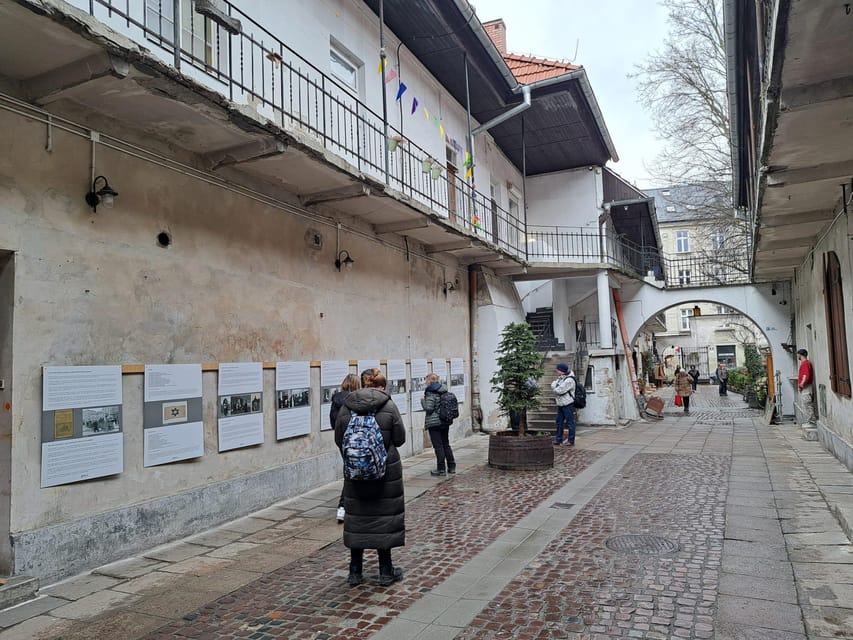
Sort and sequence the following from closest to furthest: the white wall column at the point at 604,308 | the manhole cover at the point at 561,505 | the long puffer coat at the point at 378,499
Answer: the long puffer coat at the point at 378,499 → the manhole cover at the point at 561,505 → the white wall column at the point at 604,308

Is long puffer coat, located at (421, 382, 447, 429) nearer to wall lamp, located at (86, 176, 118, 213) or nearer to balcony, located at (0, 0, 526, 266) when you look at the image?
balcony, located at (0, 0, 526, 266)

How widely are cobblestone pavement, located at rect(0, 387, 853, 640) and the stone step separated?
3.5 inches

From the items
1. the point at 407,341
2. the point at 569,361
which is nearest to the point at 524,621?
the point at 407,341

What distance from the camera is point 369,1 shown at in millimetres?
10547

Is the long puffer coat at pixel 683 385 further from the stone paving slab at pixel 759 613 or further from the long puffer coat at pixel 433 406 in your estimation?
the stone paving slab at pixel 759 613

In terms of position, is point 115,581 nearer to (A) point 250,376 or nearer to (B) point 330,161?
(A) point 250,376

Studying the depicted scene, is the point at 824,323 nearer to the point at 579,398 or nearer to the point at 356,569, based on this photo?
the point at 579,398

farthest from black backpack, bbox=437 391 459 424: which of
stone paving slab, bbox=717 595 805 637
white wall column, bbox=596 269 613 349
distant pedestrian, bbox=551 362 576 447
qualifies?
white wall column, bbox=596 269 613 349

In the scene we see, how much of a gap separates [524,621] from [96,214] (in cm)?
504

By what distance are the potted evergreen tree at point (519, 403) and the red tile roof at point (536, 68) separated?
736 centimetres

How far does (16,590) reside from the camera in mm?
4574

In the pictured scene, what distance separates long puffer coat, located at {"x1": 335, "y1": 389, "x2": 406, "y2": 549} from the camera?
182 inches

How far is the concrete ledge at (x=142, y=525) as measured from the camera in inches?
194

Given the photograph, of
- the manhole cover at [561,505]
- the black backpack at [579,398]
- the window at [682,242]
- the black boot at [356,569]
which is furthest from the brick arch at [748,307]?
the window at [682,242]
